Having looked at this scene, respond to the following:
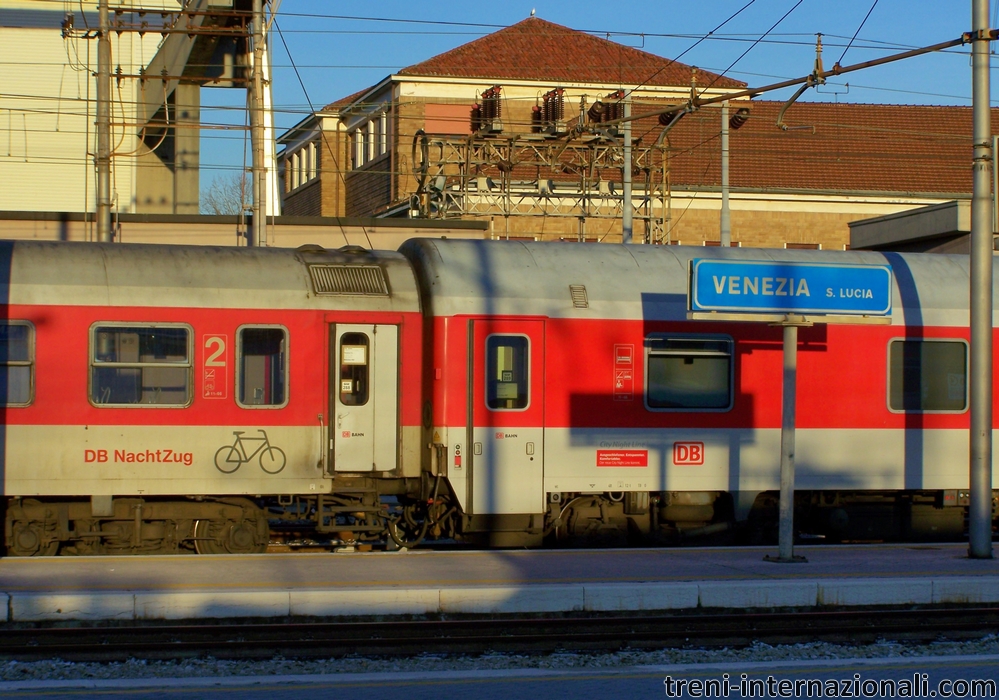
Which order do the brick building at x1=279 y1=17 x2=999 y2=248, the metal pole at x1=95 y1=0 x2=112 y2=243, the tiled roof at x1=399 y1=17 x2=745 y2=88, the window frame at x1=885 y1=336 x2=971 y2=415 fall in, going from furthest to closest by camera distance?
the tiled roof at x1=399 y1=17 x2=745 y2=88 → the brick building at x1=279 y1=17 x2=999 y2=248 → the metal pole at x1=95 y1=0 x2=112 y2=243 → the window frame at x1=885 y1=336 x2=971 y2=415

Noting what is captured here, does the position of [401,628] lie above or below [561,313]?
below

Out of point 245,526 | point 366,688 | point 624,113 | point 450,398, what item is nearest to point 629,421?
point 450,398

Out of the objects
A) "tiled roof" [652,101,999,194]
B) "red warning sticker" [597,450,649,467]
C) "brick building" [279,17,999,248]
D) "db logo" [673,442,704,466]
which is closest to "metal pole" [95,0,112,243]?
"red warning sticker" [597,450,649,467]

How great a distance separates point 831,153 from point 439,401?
3867 cm

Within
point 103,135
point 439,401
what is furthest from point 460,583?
point 103,135

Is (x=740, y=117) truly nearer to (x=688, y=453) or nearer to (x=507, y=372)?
(x=688, y=453)

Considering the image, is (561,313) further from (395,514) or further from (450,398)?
(395,514)

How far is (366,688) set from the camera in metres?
7.84

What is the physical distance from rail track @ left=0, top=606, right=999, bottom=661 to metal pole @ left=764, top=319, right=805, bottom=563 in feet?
5.00

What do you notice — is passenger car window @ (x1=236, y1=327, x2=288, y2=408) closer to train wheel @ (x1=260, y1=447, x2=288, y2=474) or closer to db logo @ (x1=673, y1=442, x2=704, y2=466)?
train wheel @ (x1=260, y1=447, x2=288, y2=474)

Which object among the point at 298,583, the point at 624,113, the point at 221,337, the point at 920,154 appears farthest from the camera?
the point at 920,154

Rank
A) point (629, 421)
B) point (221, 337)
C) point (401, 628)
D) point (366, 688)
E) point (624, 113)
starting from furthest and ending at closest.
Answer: point (624, 113), point (629, 421), point (221, 337), point (401, 628), point (366, 688)

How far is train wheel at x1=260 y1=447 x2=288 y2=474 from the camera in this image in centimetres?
1273

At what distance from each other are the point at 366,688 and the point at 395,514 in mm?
5746
